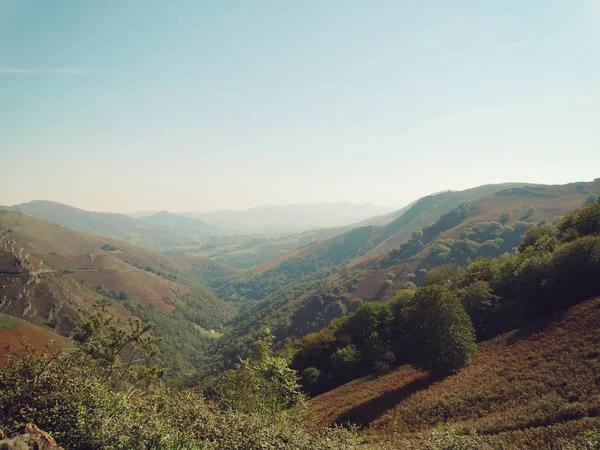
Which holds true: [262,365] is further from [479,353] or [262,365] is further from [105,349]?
[479,353]

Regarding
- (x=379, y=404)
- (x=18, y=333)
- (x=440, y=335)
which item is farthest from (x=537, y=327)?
(x=18, y=333)

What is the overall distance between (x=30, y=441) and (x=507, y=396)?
3883 centimetres

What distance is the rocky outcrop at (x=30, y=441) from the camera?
11.2 m

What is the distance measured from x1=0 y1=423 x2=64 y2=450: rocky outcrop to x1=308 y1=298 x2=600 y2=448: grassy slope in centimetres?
1990

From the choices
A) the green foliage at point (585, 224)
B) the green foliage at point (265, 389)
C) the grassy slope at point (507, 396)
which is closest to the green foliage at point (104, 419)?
the green foliage at point (265, 389)

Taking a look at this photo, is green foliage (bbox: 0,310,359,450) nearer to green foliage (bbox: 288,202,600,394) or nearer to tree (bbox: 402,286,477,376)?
tree (bbox: 402,286,477,376)

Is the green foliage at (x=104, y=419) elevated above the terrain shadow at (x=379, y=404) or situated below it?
above

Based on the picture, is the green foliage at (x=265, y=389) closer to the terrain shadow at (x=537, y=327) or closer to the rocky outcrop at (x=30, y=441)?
the rocky outcrop at (x=30, y=441)

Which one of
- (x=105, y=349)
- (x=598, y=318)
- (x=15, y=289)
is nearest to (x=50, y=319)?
(x=15, y=289)

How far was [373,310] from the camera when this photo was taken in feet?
229

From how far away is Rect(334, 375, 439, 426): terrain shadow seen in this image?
1525 inches

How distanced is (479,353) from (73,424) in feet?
166

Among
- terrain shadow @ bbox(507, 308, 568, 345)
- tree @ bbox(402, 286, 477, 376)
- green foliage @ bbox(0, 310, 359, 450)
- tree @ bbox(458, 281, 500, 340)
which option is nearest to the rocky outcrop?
green foliage @ bbox(0, 310, 359, 450)

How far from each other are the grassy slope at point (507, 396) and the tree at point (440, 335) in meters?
1.87
